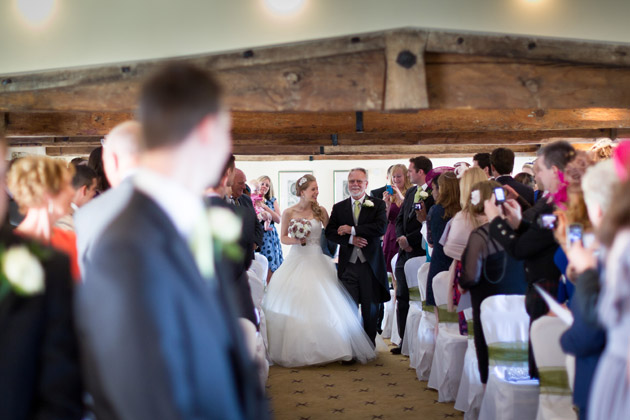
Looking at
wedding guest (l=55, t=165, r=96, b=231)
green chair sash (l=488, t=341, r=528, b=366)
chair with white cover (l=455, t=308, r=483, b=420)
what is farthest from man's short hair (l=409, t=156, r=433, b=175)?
wedding guest (l=55, t=165, r=96, b=231)

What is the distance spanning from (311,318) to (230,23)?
3072 mm

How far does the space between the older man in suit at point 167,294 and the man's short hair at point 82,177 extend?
1984 millimetres

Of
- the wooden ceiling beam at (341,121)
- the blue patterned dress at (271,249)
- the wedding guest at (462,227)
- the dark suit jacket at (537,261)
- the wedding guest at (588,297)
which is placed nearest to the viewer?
the wedding guest at (588,297)

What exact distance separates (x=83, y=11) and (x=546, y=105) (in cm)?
253

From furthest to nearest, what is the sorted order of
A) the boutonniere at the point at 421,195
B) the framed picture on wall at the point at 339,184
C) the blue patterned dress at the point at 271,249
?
the framed picture on wall at the point at 339,184 < the blue patterned dress at the point at 271,249 < the boutonniere at the point at 421,195

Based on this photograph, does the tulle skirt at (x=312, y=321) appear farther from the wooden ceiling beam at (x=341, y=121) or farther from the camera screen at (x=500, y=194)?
the camera screen at (x=500, y=194)

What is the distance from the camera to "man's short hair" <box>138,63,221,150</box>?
3.78ft

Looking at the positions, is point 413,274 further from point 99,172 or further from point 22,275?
point 22,275

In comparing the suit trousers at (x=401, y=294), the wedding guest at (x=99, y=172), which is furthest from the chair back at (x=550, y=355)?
the suit trousers at (x=401, y=294)

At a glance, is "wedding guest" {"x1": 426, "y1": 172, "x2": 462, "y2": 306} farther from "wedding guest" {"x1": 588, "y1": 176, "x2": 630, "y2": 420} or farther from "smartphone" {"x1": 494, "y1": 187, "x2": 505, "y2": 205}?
"wedding guest" {"x1": 588, "y1": 176, "x2": 630, "y2": 420}

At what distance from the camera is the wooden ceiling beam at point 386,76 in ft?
10.3

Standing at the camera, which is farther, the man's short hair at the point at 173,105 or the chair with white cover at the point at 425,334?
the chair with white cover at the point at 425,334

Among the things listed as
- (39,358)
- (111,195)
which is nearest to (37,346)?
(39,358)

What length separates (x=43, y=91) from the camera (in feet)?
11.0
